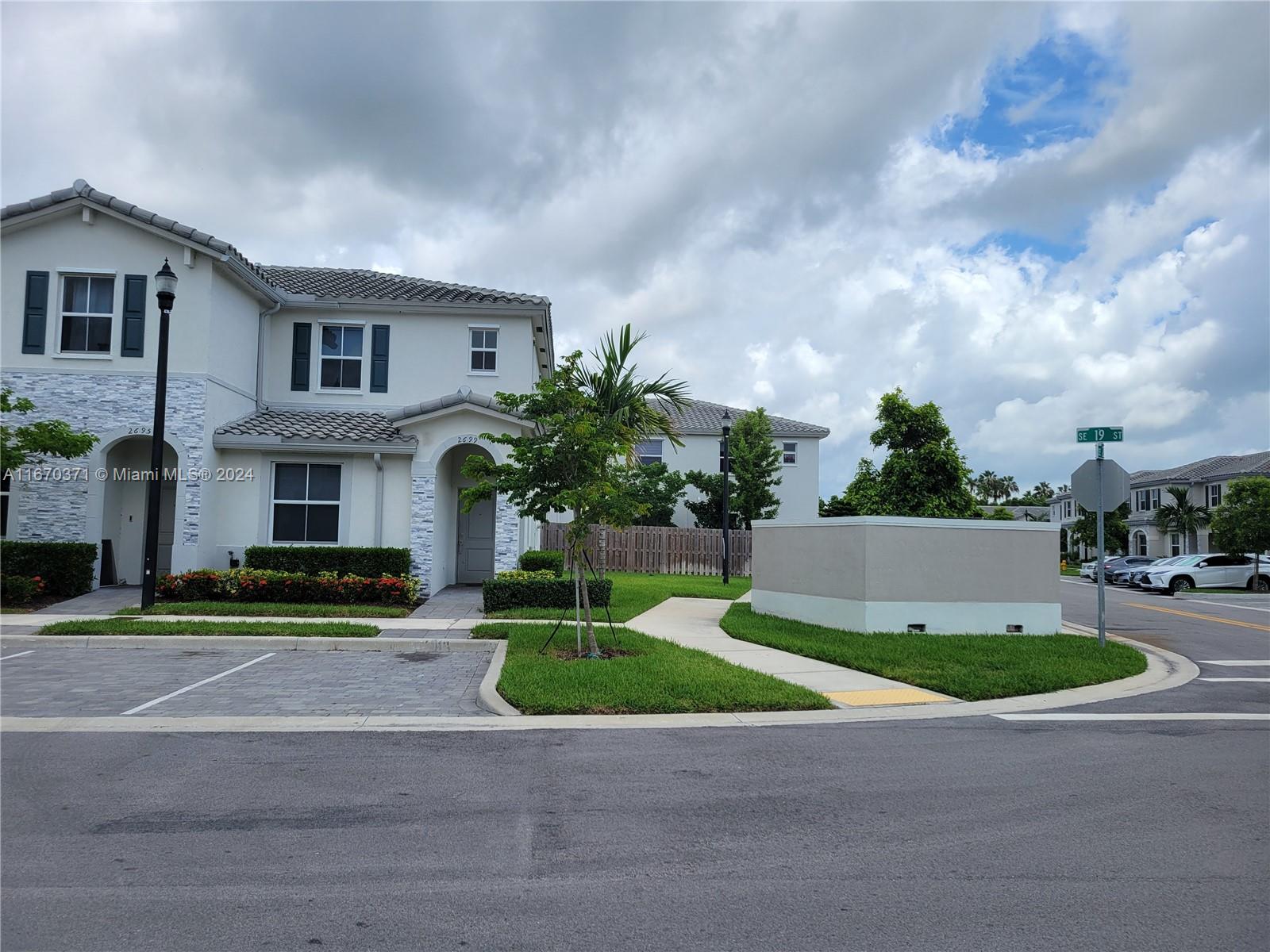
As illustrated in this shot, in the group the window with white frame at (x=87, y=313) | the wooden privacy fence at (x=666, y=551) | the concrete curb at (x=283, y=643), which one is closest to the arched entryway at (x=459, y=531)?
the concrete curb at (x=283, y=643)

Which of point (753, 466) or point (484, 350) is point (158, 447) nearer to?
point (484, 350)

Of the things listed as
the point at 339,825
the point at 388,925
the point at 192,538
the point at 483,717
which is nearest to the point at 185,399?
the point at 192,538

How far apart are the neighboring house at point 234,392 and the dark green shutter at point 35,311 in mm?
36

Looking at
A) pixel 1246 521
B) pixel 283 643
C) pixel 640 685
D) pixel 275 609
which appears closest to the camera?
pixel 640 685

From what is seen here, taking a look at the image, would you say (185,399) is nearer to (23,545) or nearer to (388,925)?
(23,545)

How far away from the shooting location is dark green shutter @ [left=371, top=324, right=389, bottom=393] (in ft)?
67.0

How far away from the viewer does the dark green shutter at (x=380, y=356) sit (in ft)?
67.0

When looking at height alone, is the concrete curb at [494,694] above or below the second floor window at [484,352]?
below

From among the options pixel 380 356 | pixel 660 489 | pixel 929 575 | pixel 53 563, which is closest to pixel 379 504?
pixel 380 356

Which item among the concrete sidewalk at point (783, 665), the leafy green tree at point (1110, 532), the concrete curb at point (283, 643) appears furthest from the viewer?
the leafy green tree at point (1110, 532)

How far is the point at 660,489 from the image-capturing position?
114ft

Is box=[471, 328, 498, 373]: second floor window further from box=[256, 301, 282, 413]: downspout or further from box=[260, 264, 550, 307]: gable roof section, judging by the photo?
box=[256, 301, 282, 413]: downspout

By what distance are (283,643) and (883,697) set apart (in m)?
8.45

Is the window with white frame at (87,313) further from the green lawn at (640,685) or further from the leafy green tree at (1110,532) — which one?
the leafy green tree at (1110,532)
